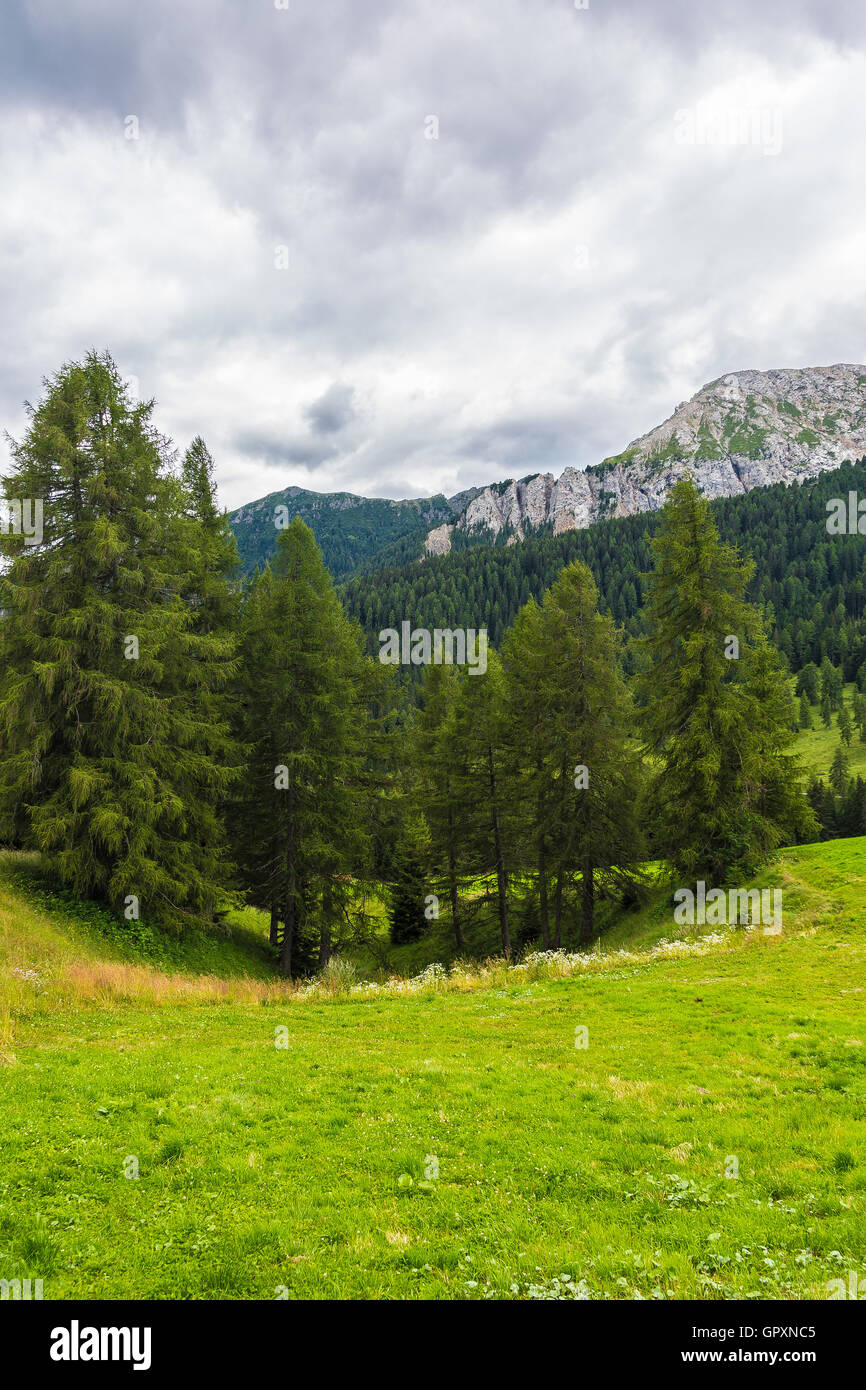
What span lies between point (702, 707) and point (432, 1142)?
23178mm

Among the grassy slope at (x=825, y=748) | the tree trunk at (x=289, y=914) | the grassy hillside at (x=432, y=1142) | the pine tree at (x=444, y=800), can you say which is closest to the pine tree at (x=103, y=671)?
the tree trunk at (x=289, y=914)

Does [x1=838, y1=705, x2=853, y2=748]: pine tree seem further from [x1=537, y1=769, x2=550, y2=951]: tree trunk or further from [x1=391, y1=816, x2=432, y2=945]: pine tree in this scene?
[x1=537, y1=769, x2=550, y2=951]: tree trunk

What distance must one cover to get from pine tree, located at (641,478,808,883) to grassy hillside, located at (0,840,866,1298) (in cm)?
1010

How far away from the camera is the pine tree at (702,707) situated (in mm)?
26688

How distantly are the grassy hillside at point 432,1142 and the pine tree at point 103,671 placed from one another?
4244 millimetres

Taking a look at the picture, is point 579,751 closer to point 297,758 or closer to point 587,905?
point 587,905

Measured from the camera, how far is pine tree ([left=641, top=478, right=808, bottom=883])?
26688 mm

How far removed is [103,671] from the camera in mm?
21094

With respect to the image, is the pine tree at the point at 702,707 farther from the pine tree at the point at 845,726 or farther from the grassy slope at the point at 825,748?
the pine tree at the point at 845,726

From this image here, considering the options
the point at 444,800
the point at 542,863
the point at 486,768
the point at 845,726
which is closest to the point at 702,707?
the point at 542,863

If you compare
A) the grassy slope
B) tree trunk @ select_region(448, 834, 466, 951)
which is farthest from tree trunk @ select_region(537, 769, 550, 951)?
the grassy slope

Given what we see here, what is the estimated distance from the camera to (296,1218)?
6.52m
